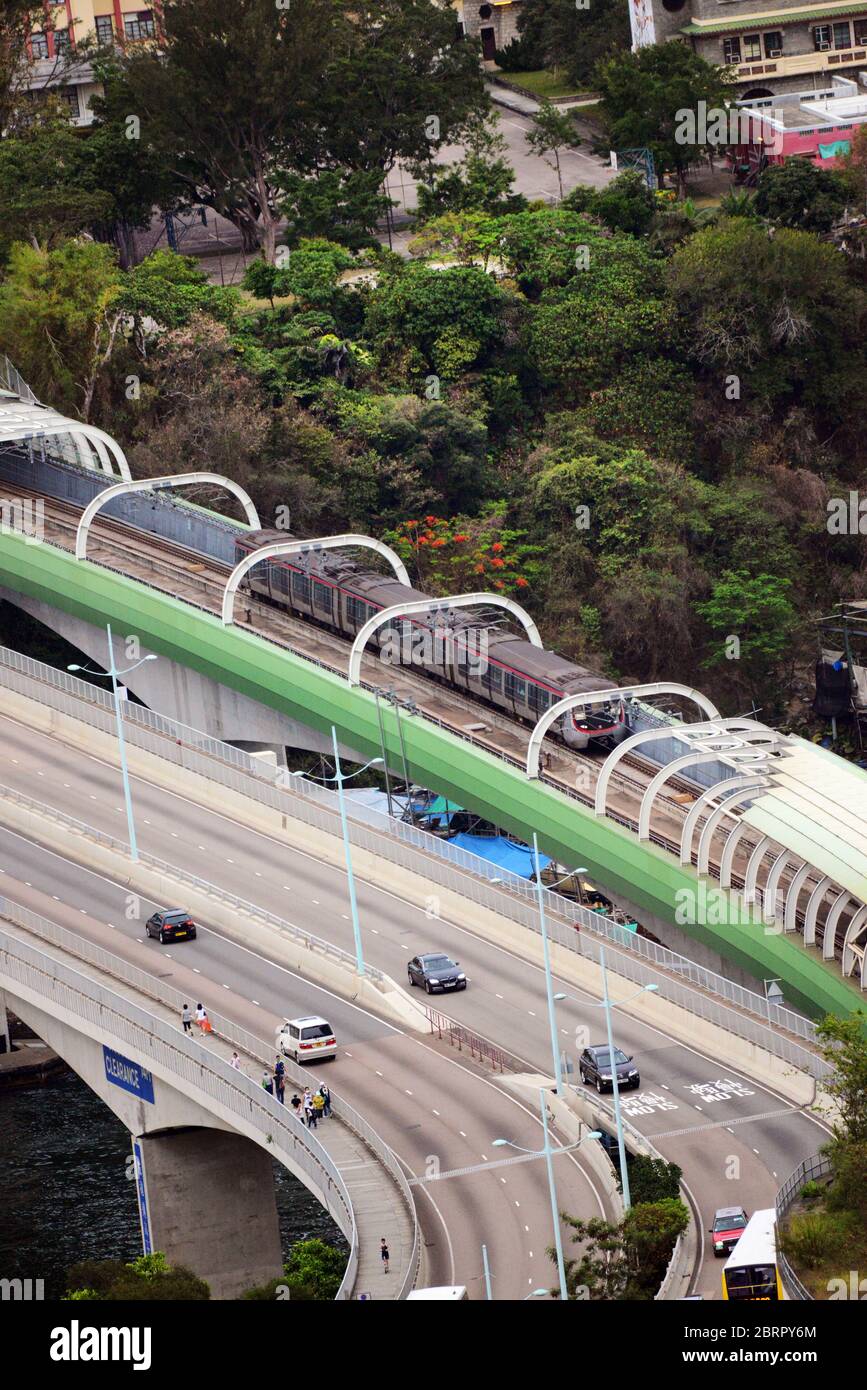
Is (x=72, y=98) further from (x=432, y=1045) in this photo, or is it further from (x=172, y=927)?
(x=432, y=1045)

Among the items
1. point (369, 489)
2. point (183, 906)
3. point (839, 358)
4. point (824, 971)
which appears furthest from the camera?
point (839, 358)

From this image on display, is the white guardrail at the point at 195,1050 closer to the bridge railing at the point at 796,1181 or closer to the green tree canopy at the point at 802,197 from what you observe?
the bridge railing at the point at 796,1181

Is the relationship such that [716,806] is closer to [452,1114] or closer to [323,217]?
[452,1114]

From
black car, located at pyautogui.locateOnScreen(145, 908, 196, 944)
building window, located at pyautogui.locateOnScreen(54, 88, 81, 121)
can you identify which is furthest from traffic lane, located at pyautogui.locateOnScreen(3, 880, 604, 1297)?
building window, located at pyautogui.locateOnScreen(54, 88, 81, 121)

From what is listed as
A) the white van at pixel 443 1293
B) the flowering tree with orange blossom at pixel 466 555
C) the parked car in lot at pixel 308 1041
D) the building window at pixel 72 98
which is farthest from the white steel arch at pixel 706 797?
the building window at pixel 72 98

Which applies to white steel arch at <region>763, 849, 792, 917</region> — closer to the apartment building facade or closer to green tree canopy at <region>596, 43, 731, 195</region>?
green tree canopy at <region>596, 43, 731, 195</region>

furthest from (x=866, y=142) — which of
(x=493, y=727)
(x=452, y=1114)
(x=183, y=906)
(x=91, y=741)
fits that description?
(x=452, y=1114)

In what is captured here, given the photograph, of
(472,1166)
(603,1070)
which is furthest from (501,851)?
(472,1166)
